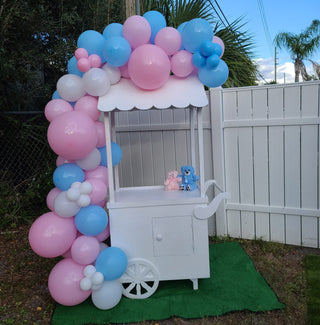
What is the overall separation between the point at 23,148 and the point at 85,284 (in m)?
2.54

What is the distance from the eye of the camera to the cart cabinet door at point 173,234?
2.36 metres

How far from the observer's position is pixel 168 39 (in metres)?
2.17

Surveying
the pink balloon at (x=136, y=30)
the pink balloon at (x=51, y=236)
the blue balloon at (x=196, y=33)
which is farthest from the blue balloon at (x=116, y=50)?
the pink balloon at (x=51, y=236)

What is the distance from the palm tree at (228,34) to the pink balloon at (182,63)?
300 cm

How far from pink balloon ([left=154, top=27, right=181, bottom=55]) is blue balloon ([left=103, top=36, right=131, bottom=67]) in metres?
0.24

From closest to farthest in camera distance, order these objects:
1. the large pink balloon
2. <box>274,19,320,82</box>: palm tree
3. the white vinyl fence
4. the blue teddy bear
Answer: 1. the large pink balloon
2. the blue teddy bear
3. the white vinyl fence
4. <box>274,19,320,82</box>: palm tree

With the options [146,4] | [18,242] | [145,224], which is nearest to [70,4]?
[146,4]

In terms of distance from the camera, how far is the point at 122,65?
226 centimetres

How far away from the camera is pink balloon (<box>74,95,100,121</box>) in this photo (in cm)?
226

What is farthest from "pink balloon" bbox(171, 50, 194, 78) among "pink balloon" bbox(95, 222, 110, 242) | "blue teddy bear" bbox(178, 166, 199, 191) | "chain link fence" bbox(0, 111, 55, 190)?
"chain link fence" bbox(0, 111, 55, 190)

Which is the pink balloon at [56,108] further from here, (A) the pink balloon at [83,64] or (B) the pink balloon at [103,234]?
(B) the pink balloon at [103,234]

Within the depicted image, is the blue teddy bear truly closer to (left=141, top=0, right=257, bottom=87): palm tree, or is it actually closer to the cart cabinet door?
the cart cabinet door

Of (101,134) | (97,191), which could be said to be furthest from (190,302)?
(101,134)

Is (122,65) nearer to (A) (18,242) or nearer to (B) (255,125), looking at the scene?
(B) (255,125)
